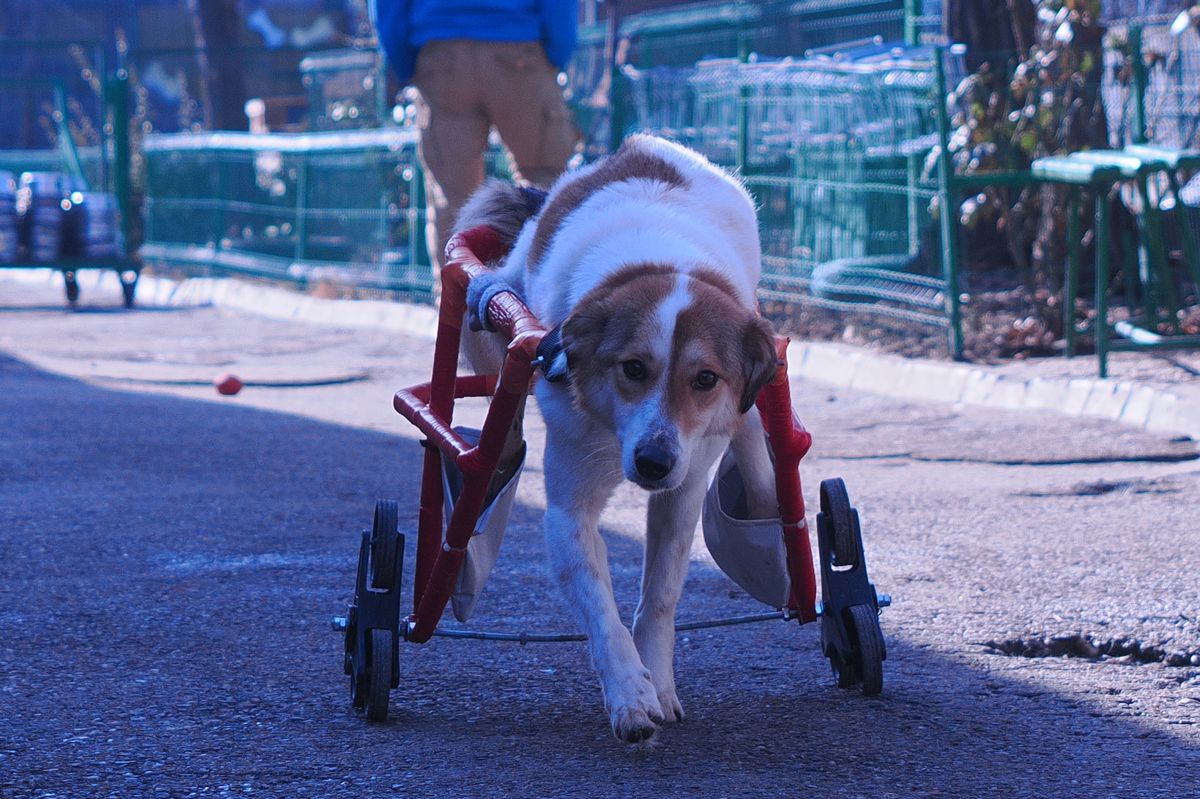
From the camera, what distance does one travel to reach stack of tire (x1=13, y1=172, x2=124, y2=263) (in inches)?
508

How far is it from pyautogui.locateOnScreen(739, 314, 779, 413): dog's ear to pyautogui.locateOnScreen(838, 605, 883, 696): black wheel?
21.7 inches

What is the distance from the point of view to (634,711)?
2852 mm

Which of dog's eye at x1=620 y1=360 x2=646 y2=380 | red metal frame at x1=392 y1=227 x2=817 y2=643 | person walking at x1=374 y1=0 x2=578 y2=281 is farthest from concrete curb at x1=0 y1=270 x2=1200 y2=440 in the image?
dog's eye at x1=620 y1=360 x2=646 y2=380

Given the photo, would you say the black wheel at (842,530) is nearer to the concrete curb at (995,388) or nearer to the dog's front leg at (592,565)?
the dog's front leg at (592,565)

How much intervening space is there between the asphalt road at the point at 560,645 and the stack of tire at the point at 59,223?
21.1ft

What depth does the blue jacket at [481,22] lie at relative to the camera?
325 inches

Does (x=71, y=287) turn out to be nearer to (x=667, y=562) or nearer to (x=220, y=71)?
(x=220, y=71)

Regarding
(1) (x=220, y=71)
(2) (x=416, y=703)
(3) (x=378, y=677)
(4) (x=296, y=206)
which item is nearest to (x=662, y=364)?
(3) (x=378, y=677)

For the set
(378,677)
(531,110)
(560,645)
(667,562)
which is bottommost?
(560,645)

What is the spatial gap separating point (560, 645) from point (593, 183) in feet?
3.64

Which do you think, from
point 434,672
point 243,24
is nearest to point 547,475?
point 434,672

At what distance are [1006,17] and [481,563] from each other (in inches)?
321

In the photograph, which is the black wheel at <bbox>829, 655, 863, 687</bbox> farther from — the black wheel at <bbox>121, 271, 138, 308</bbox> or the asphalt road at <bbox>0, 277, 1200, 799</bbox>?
the black wheel at <bbox>121, 271, 138, 308</bbox>

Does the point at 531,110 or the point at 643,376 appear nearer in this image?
the point at 643,376
